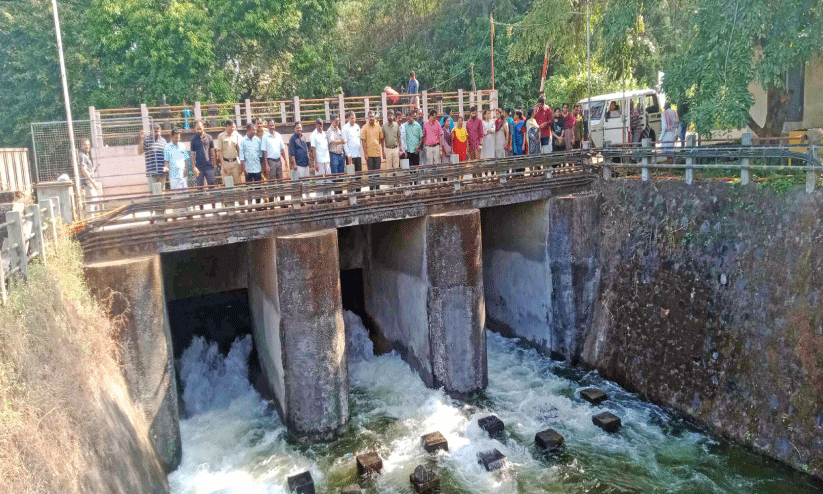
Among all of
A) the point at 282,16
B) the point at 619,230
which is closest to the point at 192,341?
the point at 619,230

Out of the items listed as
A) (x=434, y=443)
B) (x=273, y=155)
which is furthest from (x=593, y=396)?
(x=273, y=155)

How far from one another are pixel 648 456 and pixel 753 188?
4.84 metres

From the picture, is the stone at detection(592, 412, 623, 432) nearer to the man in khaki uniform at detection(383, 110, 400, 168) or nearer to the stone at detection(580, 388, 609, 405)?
the stone at detection(580, 388, 609, 405)

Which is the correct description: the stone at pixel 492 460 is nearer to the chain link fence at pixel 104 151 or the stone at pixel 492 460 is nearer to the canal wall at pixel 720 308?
the canal wall at pixel 720 308

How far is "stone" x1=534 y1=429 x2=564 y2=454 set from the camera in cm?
1049

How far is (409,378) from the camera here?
530 inches

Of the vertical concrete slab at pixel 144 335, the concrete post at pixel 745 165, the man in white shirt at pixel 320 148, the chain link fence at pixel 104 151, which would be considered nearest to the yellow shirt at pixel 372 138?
the man in white shirt at pixel 320 148

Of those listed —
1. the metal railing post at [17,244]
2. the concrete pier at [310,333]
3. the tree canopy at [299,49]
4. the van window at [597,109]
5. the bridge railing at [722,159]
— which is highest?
the tree canopy at [299,49]

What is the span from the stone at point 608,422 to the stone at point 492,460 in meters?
2.02

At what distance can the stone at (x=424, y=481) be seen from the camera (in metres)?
9.58

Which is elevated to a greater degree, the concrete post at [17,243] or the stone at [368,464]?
the concrete post at [17,243]

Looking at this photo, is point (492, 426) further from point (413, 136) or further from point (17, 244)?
point (17, 244)

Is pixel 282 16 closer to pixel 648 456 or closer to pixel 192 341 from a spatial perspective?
pixel 192 341

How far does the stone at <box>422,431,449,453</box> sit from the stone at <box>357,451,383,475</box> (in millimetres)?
848
